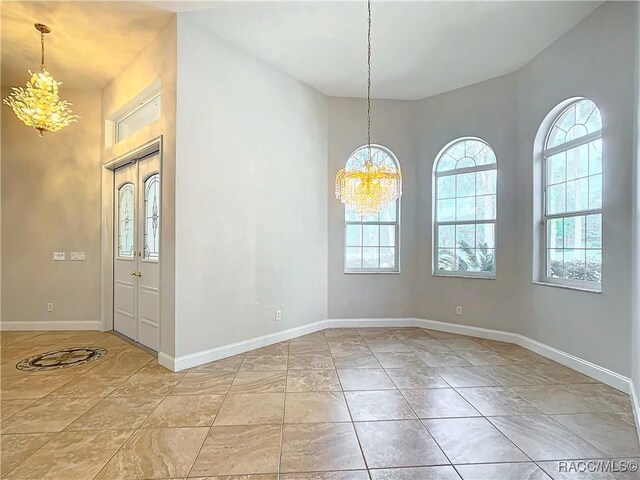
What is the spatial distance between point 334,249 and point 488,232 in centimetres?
224

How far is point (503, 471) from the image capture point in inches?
72.1

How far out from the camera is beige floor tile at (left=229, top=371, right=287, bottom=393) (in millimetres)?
2838

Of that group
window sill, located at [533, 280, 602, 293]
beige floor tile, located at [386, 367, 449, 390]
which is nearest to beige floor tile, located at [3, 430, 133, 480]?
beige floor tile, located at [386, 367, 449, 390]

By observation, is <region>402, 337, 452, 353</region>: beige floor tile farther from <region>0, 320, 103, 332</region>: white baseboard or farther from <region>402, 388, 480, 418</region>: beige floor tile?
<region>0, 320, 103, 332</region>: white baseboard

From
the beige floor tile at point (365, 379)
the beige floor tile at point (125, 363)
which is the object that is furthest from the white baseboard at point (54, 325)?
the beige floor tile at point (365, 379)

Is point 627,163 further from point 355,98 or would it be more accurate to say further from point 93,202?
point 93,202

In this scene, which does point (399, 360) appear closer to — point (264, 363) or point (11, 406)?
point (264, 363)

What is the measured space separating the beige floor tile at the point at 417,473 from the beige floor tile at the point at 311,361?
1555 millimetres

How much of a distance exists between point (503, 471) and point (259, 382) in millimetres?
1989

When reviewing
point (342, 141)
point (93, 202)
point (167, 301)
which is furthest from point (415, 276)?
point (93, 202)

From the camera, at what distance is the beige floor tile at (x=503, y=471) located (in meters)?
1.79

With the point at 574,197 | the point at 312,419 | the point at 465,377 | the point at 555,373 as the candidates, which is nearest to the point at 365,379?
the point at 312,419

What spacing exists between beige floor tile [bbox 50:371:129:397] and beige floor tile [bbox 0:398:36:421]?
17cm

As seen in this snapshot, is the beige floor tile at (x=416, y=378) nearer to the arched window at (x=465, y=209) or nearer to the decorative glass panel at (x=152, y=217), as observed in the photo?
the arched window at (x=465, y=209)
